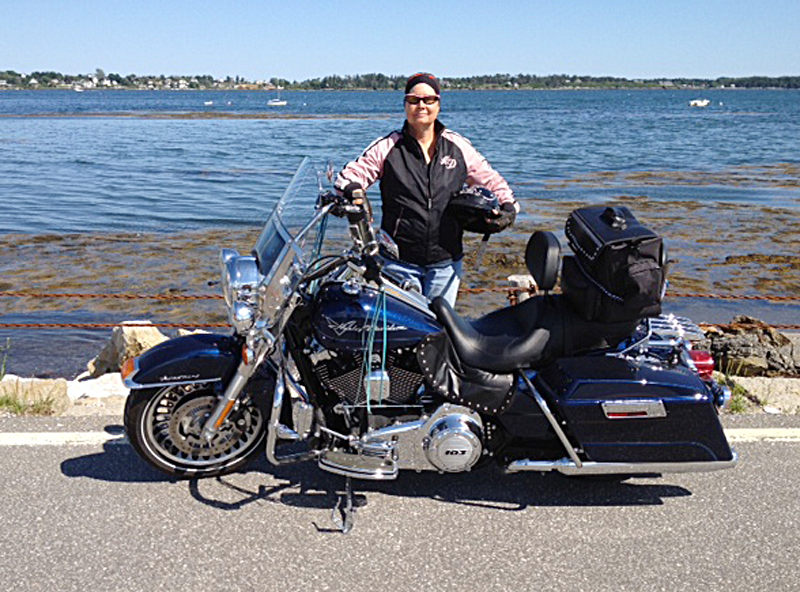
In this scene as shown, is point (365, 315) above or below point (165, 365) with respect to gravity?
above

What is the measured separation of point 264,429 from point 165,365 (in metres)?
0.61

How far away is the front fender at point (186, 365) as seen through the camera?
407cm

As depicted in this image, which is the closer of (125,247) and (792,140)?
(125,247)

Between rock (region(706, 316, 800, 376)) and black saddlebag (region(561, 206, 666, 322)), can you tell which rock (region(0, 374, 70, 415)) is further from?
rock (region(706, 316, 800, 376))

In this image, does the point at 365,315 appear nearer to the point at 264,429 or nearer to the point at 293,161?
the point at 264,429

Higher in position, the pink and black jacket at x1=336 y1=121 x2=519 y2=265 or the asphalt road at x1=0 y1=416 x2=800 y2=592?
the pink and black jacket at x1=336 y1=121 x2=519 y2=265

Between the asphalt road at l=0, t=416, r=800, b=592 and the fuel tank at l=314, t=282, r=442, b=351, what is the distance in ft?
2.87

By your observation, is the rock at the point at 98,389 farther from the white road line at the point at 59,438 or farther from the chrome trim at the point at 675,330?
the chrome trim at the point at 675,330

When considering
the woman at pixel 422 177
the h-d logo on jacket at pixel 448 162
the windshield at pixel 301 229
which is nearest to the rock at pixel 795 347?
the woman at pixel 422 177

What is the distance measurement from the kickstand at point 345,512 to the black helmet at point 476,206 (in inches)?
60.5

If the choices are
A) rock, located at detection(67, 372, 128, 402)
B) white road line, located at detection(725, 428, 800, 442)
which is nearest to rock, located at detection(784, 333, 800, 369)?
white road line, located at detection(725, 428, 800, 442)

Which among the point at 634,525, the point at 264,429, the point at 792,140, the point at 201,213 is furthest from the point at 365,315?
the point at 792,140

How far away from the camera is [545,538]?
3861 millimetres

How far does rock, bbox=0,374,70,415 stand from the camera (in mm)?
5367
